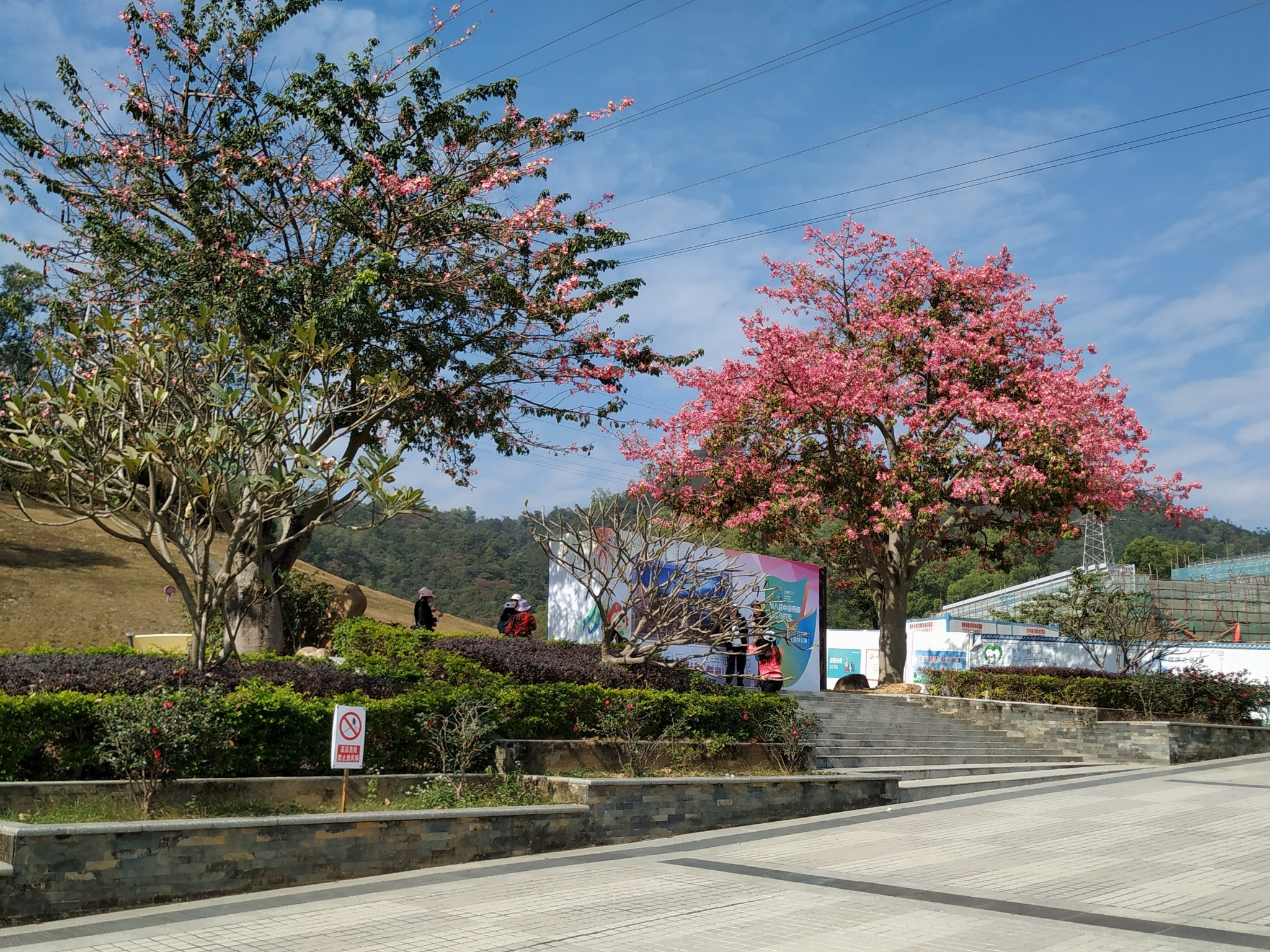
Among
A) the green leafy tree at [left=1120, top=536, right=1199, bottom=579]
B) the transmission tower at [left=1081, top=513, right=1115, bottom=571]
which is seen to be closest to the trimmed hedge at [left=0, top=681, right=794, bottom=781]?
the transmission tower at [left=1081, top=513, right=1115, bottom=571]

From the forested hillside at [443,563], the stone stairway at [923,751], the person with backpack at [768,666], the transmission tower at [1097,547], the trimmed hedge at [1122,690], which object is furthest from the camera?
the transmission tower at [1097,547]

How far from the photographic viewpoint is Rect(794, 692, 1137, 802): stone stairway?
15.2 meters

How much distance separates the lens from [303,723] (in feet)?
30.8

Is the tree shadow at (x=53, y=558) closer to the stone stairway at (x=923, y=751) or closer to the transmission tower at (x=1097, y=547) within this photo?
the stone stairway at (x=923, y=751)

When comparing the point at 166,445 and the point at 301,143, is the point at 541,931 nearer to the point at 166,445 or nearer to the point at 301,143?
the point at 166,445

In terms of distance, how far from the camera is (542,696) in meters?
11.9

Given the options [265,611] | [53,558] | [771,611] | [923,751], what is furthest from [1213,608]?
[53,558]

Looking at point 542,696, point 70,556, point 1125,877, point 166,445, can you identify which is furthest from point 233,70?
point 70,556

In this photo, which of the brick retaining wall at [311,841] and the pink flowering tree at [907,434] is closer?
the brick retaining wall at [311,841]

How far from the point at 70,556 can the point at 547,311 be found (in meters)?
26.1

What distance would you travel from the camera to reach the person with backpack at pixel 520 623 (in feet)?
55.8

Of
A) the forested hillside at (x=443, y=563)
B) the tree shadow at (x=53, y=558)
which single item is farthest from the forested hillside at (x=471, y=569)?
the tree shadow at (x=53, y=558)

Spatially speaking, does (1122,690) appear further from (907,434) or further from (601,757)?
(601,757)

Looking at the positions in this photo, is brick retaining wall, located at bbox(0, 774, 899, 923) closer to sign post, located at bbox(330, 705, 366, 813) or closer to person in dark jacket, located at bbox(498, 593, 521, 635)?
sign post, located at bbox(330, 705, 366, 813)
